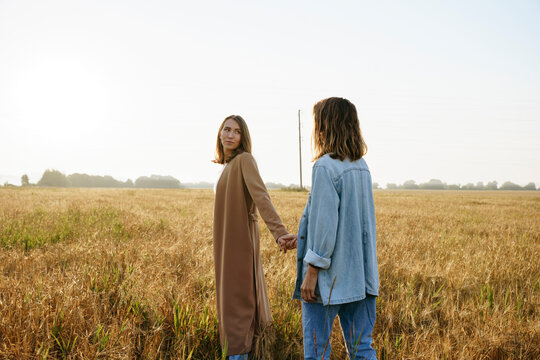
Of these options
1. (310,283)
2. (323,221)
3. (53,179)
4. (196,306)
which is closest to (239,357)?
(196,306)

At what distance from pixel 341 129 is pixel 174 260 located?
3636 millimetres

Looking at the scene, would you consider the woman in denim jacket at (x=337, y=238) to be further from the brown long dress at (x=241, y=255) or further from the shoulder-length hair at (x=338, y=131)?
the brown long dress at (x=241, y=255)

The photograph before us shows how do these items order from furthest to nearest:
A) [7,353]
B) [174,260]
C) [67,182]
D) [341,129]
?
[67,182]
[174,260]
[7,353]
[341,129]

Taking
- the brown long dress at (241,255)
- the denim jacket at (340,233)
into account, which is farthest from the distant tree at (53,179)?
the denim jacket at (340,233)

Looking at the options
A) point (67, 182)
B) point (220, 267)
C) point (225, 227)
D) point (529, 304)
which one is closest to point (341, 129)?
point (225, 227)

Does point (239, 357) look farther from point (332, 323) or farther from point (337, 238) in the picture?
point (337, 238)

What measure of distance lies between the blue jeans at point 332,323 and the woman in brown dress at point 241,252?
1.73 ft

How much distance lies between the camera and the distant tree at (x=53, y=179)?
103488 millimetres

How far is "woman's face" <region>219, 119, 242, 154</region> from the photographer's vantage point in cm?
254

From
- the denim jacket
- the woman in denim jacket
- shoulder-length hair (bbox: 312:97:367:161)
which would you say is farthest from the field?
shoulder-length hair (bbox: 312:97:367:161)

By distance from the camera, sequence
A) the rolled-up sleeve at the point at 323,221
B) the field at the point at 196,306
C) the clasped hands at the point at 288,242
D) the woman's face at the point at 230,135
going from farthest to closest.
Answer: the woman's face at the point at 230,135
the field at the point at 196,306
the clasped hands at the point at 288,242
the rolled-up sleeve at the point at 323,221

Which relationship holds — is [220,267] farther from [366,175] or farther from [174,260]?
[174,260]

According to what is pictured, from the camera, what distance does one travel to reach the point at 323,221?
1.71m

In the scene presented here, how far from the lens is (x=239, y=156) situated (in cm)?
246
